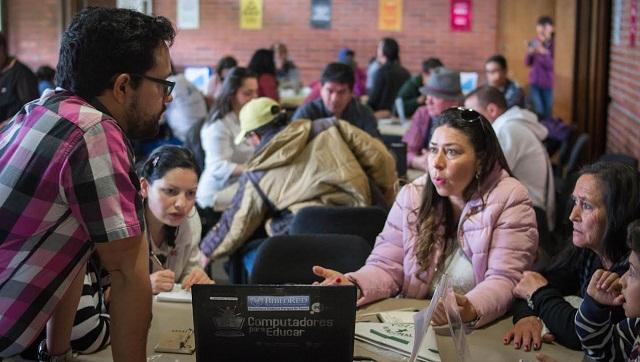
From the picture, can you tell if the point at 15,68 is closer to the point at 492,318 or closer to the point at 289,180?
the point at 289,180

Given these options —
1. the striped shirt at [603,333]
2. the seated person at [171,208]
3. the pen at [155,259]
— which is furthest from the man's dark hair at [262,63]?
the striped shirt at [603,333]

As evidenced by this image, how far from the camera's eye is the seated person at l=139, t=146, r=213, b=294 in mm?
3133

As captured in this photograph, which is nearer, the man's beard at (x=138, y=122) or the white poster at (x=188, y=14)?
the man's beard at (x=138, y=122)

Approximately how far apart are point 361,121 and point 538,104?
19.4ft

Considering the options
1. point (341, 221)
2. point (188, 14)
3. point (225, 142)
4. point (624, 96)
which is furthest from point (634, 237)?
point (188, 14)

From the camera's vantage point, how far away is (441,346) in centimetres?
236

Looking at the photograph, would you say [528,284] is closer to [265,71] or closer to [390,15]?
[265,71]

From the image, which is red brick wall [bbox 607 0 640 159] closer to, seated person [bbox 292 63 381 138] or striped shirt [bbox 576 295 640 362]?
seated person [bbox 292 63 381 138]

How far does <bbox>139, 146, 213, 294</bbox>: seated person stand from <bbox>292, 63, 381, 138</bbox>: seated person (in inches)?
88.6

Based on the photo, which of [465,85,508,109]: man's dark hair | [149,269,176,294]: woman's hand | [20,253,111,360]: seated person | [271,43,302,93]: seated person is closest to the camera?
[20,253,111,360]: seated person

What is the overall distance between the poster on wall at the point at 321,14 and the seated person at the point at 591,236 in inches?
395

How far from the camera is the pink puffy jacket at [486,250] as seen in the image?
2.66m

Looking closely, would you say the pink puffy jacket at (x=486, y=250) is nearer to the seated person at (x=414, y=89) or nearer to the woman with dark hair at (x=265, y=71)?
the woman with dark hair at (x=265, y=71)

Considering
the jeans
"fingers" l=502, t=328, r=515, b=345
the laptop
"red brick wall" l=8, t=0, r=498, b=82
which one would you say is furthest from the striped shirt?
"red brick wall" l=8, t=0, r=498, b=82
